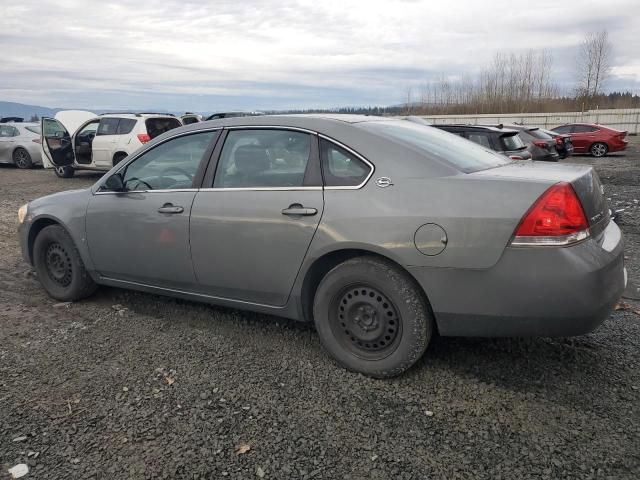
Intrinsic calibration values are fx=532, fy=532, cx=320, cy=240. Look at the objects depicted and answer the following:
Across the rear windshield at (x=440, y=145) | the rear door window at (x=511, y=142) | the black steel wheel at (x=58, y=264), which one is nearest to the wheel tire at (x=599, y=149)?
the rear door window at (x=511, y=142)

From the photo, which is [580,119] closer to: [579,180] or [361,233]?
[579,180]

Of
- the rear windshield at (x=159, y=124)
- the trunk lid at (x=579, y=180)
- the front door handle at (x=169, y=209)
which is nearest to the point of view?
the trunk lid at (x=579, y=180)

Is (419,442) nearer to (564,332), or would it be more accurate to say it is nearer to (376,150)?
(564,332)

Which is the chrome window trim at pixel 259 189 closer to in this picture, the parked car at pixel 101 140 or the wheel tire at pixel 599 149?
the parked car at pixel 101 140

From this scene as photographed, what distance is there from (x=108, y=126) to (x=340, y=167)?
11.8 metres

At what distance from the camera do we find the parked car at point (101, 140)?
13.1m

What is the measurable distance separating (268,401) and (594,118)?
41.1m

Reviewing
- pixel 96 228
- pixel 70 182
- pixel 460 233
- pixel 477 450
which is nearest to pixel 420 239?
pixel 460 233

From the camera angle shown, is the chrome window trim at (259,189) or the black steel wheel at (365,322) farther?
the chrome window trim at (259,189)

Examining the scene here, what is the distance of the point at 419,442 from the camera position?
2557 millimetres

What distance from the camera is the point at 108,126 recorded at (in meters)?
13.4

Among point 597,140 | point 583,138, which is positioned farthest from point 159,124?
point 597,140

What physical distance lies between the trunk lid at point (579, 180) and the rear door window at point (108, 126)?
12007 mm

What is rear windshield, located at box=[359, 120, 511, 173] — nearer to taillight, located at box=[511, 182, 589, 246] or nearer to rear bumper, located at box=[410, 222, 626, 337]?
taillight, located at box=[511, 182, 589, 246]
